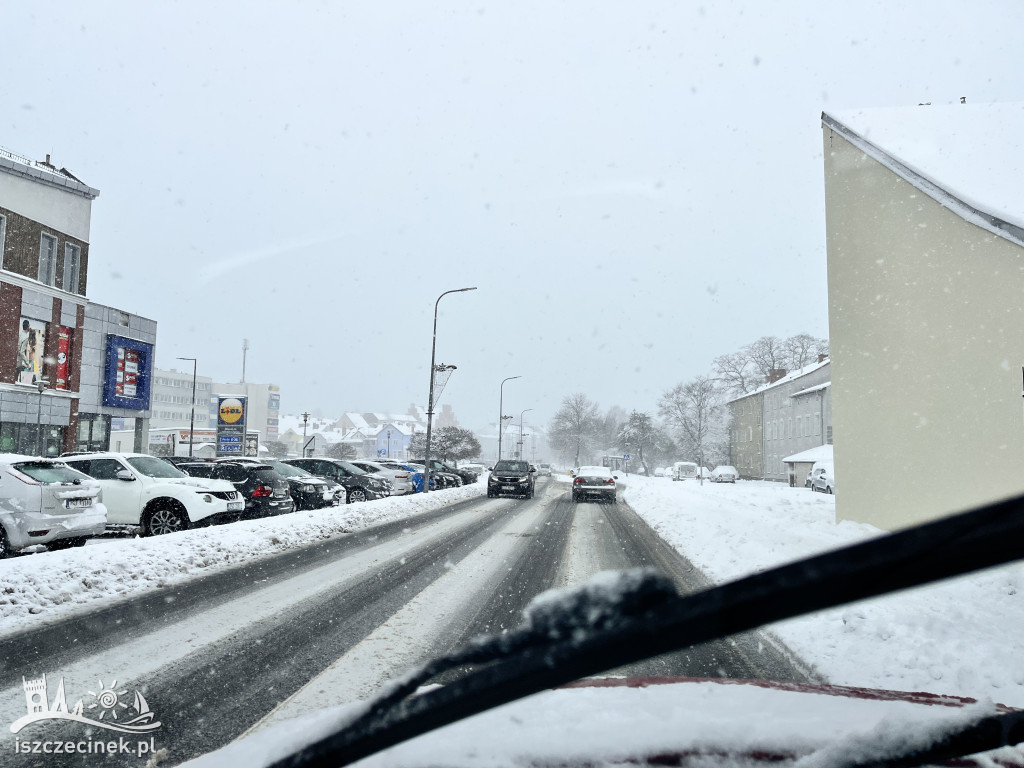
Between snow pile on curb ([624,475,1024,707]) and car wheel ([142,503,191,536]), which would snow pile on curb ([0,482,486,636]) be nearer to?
A: car wheel ([142,503,191,536])

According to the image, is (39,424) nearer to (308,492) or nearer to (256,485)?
(308,492)

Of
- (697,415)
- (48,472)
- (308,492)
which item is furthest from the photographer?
(697,415)

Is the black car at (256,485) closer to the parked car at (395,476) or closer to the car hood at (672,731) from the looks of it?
the parked car at (395,476)

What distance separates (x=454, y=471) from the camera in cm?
3609

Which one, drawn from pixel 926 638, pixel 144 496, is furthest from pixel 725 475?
pixel 926 638

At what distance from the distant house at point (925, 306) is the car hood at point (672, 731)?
35.1ft

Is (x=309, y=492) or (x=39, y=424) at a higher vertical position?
(x=39, y=424)

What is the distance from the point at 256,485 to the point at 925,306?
15.0m

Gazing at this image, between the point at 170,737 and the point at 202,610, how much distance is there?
340 centimetres

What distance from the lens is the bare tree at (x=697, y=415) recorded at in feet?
186

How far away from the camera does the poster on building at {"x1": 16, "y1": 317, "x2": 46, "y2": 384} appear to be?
26.2 meters

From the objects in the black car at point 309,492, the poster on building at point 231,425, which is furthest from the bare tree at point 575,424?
the black car at point 309,492

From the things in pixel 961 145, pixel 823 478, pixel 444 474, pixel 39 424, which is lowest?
pixel 444 474

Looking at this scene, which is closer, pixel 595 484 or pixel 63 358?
Answer: pixel 595 484
